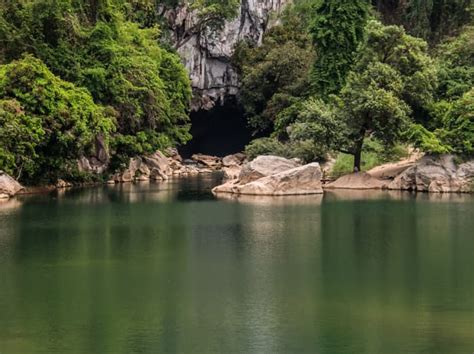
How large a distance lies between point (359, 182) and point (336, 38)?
12.6 metres

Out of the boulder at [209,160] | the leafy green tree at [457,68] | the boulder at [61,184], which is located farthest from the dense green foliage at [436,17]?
the boulder at [61,184]

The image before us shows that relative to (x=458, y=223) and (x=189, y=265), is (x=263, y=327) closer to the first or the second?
(x=189, y=265)

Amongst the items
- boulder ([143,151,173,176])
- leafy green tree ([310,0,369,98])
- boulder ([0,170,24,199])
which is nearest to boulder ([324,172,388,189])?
leafy green tree ([310,0,369,98])

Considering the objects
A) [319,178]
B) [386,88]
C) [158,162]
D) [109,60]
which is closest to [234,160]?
[158,162]

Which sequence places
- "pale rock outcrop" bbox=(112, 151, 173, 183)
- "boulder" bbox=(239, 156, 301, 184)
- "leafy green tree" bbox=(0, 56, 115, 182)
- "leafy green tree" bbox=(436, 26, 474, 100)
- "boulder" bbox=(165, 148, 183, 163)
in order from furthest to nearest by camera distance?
"boulder" bbox=(165, 148, 183, 163) < "pale rock outcrop" bbox=(112, 151, 173, 183) < "leafy green tree" bbox=(436, 26, 474, 100) < "boulder" bbox=(239, 156, 301, 184) < "leafy green tree" bbox=(0, 56, 115, 182)

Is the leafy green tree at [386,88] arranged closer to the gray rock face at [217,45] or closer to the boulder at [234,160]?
the boulder at [234,160]

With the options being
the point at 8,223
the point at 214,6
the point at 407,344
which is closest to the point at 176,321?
the point at 407,344

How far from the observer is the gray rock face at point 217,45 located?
8294 centimetres

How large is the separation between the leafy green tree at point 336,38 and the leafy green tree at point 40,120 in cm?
1789

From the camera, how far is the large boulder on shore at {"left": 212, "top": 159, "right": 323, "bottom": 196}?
52.4 metres

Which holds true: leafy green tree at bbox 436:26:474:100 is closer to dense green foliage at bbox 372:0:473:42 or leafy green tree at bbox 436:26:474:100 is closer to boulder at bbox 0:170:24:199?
dense green foliage at bbox 372:0:473:42

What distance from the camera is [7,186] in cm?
4888

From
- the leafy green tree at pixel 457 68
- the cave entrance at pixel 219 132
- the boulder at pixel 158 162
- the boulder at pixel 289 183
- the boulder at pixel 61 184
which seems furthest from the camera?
the cave entrance at pixel 219 132

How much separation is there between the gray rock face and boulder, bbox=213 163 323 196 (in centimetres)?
3207
